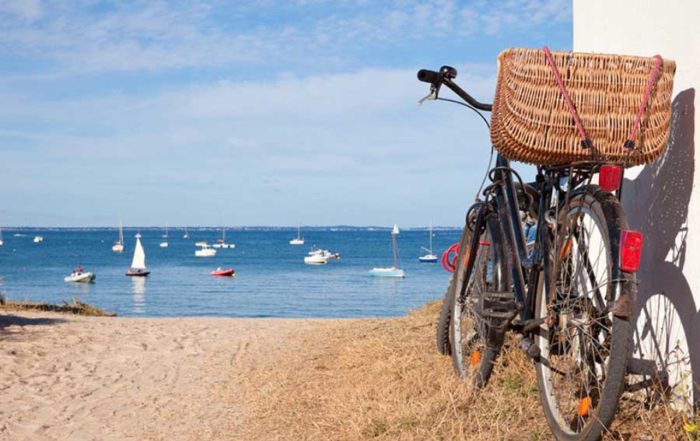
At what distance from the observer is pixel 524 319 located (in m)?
4.06

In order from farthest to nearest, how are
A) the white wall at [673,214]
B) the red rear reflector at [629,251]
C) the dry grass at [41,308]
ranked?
the dry grass at [41,308]
the white wall at [673,214]
the red rear reflector at [629,251]

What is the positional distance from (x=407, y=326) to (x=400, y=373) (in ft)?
9.29

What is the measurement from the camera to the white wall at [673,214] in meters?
3.69

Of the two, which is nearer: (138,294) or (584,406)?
(584,406)

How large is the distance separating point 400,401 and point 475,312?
68 cm

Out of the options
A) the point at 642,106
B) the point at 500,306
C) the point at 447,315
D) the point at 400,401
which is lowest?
the point at 400,401

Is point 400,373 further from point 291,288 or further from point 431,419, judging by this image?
point 291,288

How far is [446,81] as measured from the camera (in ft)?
15.4

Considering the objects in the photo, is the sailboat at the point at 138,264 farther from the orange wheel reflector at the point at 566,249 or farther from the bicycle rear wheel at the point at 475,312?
the orange wheel reflector at the point at 566,249

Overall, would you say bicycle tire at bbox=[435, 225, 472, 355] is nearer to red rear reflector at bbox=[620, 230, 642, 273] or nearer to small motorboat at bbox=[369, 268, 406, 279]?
red rear reflector at bbox=[620, 230, 642, 273]

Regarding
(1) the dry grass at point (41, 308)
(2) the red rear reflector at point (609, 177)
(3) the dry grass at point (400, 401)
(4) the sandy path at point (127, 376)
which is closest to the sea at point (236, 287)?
(1) the dry grass at point (41, 308)

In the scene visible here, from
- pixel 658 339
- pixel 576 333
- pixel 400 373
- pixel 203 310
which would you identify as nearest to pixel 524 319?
pixel 576 333

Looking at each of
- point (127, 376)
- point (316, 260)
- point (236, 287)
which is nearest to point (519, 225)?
point (127, 376)

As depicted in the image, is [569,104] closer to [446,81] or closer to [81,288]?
[446,81]
